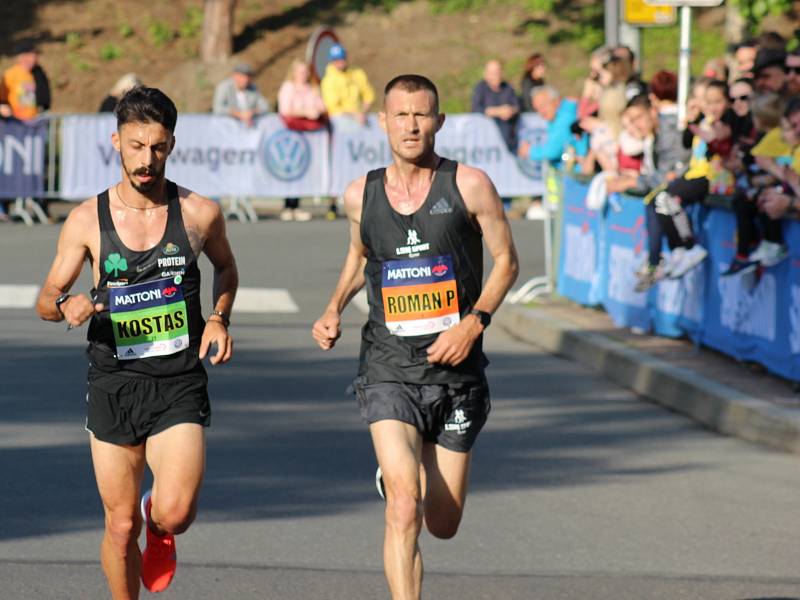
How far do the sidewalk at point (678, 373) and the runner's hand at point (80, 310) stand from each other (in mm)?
5254

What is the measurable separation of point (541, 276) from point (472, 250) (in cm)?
1235

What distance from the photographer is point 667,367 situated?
12.3m

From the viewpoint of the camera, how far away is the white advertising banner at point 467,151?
25.5 m

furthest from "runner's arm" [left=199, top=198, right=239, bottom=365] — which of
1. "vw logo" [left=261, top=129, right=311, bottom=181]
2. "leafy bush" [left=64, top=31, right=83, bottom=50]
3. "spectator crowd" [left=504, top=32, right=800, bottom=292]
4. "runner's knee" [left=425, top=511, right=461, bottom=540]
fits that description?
"leafy bush" [left=64, top=31, right=83, bottom=50]

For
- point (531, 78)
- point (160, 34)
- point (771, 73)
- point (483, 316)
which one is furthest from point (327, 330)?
point (160, 34)

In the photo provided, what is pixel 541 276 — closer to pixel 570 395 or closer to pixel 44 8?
pixel 570 395

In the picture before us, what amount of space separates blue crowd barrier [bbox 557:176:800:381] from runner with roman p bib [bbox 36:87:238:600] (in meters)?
5.70

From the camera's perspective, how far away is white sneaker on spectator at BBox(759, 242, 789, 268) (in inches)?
447

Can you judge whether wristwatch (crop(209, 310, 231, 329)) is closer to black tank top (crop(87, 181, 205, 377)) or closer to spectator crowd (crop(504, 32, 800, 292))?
black tank top (crop(87, 181, 205, 377))

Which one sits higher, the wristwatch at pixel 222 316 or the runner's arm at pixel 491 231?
the runner's arm at pixel 491 231

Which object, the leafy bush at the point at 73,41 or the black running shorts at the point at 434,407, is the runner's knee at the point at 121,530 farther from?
the leafy bush at the point at 73,41

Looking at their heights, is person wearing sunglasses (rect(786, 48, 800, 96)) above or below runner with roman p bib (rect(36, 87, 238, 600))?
above

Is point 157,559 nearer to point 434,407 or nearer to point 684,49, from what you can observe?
point 434,407

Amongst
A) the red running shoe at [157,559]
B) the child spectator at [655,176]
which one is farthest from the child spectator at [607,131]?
the red running shoe at [157,559]
